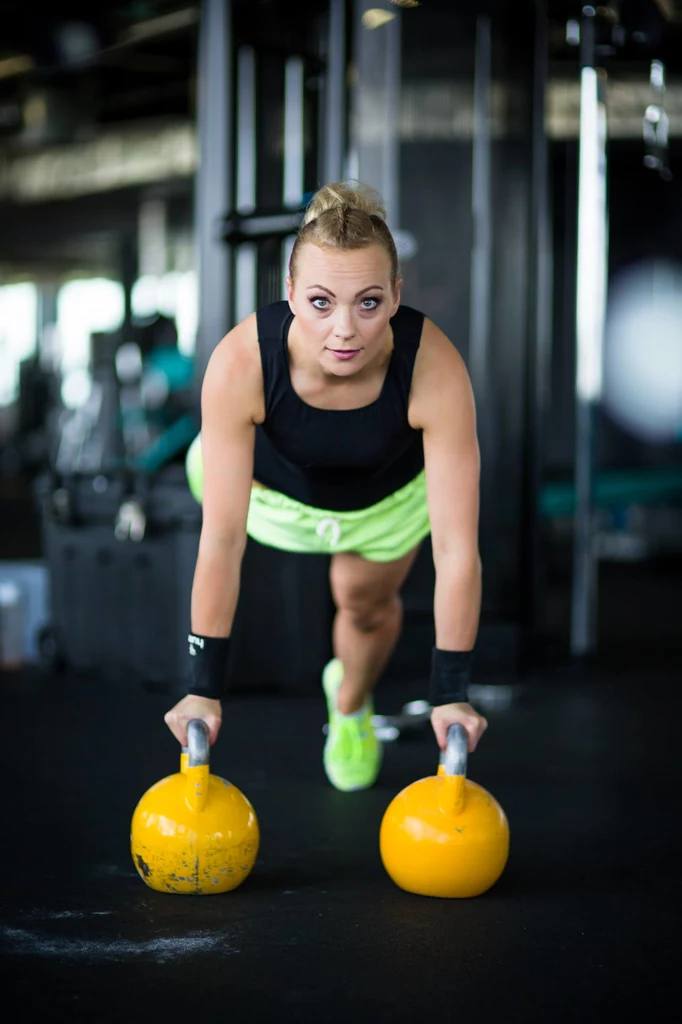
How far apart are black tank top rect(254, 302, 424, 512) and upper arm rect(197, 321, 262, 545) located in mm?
30

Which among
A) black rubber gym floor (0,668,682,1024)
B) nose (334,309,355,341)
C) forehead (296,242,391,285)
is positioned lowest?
black rubber gym floor (0,668,682,1024)

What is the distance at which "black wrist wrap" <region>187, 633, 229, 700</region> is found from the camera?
6.69 ft

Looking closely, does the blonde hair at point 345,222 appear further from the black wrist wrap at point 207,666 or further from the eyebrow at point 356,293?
the black wrist wrap at point 207,666

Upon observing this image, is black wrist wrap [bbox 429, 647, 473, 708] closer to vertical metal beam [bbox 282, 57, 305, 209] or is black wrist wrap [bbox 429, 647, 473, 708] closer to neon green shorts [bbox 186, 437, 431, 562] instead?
neon green shorts [bbox 186, 437, 431, 562]

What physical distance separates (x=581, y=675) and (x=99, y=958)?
290 cm

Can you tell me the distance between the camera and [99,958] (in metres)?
1.75

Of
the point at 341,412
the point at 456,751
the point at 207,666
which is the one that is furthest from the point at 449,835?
the point at 341,412

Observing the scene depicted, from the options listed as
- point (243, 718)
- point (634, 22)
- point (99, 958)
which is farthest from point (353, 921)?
point (634, 22)

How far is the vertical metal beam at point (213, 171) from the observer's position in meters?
3.85

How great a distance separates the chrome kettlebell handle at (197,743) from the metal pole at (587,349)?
115 inches

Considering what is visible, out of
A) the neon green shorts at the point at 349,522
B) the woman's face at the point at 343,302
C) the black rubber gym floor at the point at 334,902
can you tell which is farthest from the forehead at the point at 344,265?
the black rubber gym floor at the point at 334,902

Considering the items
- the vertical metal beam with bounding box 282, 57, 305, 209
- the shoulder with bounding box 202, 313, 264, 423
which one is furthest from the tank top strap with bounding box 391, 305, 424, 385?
the vertical metal beam with bounding box 282, 57, 305, 209

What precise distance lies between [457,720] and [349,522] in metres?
0.56

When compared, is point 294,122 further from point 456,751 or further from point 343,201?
point 456,751
